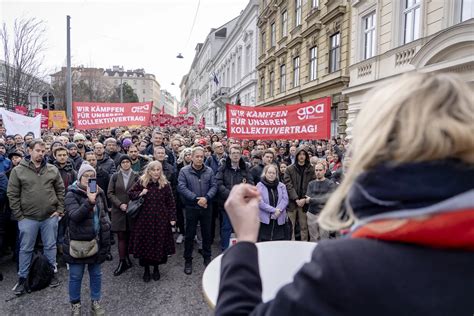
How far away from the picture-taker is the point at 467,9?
9.00 meters

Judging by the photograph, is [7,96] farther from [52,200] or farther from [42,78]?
[52,200]

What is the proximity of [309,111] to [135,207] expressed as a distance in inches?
169

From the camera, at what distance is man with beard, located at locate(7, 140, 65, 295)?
446cm

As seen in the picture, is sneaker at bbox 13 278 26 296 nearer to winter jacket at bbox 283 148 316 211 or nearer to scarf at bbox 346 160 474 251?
winter jacket at bbox 283 148 316 211

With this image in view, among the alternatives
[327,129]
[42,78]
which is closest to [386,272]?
[327,129]

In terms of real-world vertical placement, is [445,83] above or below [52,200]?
above

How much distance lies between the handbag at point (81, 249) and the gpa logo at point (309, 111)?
5.14m

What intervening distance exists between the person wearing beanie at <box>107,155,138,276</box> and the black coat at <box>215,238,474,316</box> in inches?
184

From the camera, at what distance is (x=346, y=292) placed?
0.74 m

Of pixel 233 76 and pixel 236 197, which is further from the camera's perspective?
pixel 233 76

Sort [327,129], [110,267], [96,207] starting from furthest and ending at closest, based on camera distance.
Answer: [327,129] → [110,267] → [96,207]

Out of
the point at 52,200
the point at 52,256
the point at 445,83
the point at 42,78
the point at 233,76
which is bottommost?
the point at 52,256

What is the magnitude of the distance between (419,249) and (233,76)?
4298cm

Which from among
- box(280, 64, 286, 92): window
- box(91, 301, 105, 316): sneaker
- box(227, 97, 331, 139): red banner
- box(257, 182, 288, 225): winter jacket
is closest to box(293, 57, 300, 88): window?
box(280, 64, 286, 92): window
